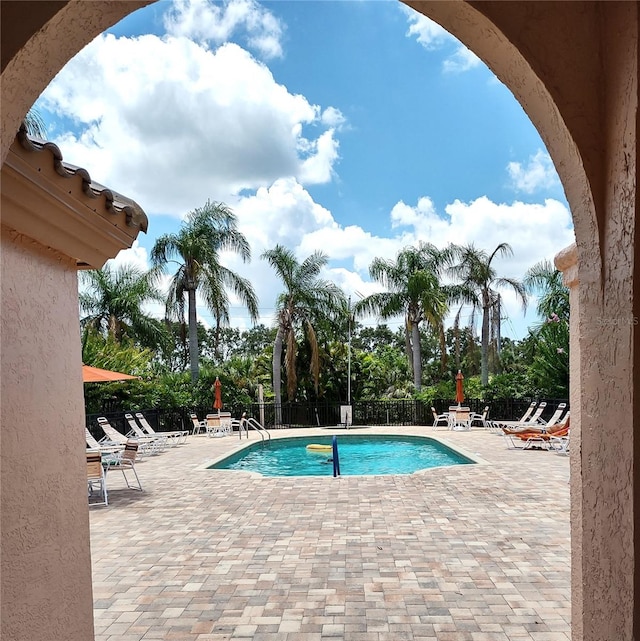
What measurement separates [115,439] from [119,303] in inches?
580

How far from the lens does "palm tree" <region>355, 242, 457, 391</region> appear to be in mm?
25328

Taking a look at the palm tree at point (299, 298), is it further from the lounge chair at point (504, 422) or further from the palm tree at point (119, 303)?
the lounge chair at point (504, 422)

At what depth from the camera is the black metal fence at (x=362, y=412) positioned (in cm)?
2108

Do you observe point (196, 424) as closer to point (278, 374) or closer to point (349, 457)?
point (278, 374)

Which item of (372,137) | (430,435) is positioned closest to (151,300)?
(372,137)

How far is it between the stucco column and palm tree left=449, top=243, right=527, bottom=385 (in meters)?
23.5

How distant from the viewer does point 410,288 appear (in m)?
25.3

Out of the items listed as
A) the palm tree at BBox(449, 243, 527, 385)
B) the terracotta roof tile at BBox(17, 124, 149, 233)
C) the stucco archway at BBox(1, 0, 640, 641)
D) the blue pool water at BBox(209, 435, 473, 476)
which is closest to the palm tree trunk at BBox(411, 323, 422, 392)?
the palm tree at BBox(449, 243, 527, 385)

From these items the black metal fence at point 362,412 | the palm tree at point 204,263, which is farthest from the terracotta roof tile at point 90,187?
the palm tree at point 204,263

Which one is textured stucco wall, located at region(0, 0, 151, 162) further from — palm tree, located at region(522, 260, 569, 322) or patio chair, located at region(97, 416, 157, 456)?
palm tree, located at region(522, 260, 569, 322)

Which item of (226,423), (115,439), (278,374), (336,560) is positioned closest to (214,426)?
(226,423)

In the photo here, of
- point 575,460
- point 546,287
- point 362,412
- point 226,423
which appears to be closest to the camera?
point 575,460

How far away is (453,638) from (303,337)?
20.3 m

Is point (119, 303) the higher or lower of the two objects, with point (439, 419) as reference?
higher
